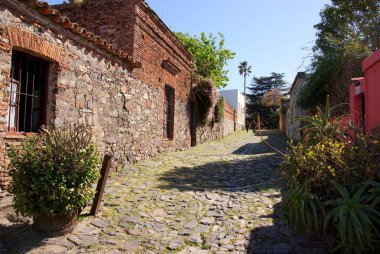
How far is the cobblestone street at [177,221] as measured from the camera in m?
3.84

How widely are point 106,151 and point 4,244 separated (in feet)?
12.1

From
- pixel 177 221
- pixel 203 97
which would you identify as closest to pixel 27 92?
pixel 177 221

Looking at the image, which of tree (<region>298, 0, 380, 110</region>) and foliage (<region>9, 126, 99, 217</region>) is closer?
foliage (<region>9, 126, 99, 217</region>)

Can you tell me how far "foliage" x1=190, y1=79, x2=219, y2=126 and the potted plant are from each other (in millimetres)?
10832

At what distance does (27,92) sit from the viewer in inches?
211

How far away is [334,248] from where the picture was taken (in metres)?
3.13

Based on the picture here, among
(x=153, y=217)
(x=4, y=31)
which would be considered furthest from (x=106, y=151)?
(x=4, y=31)

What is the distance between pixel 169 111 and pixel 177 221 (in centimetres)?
764

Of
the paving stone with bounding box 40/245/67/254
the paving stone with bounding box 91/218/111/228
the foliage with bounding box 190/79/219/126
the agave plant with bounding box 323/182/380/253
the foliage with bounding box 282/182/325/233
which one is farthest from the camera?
the foliage with bounding box 190/79/219/126

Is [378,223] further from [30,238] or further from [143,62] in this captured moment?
[143,62]

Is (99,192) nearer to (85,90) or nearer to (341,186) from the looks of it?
(85,90)

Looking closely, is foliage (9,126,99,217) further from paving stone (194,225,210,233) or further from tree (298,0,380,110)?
tree (298,0,380,110)

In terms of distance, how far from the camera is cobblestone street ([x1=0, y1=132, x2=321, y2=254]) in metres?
3.84

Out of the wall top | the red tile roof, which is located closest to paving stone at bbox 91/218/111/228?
the red tile roof
